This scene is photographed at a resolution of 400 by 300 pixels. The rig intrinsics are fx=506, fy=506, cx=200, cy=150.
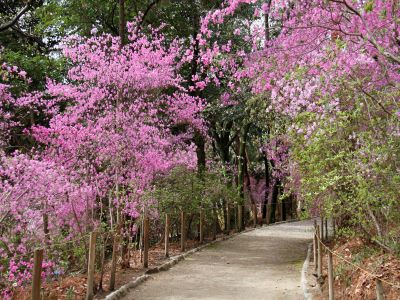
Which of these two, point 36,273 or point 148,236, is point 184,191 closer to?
point 148,236

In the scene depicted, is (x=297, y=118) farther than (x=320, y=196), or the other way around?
(x=320, y=196)

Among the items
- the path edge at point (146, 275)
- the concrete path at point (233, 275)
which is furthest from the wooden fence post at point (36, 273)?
the concrete path at point (233, 275)

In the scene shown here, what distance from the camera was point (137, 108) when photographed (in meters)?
13.9

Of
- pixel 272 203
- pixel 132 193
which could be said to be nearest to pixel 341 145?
pixel 132 193

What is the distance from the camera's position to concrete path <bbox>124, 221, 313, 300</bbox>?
31.9 ft

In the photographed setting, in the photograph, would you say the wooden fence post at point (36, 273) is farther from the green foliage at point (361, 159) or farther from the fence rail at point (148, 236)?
the green foliage at point (361, 159)

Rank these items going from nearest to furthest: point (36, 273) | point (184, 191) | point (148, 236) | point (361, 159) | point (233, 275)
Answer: point (36, 273) < point (361, 159) < point (233, 275) < point (148, 236) < point (184, 191)

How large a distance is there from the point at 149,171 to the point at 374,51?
803 centimetres

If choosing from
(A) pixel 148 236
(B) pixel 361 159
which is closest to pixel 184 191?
(A) pixel 148 236

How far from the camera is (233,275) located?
471 inches

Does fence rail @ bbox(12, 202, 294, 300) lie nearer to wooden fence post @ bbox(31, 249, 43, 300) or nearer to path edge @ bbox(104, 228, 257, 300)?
wooden fence post @ bbox(31, 249, 43, 300)

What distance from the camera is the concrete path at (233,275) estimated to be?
31.9 ft

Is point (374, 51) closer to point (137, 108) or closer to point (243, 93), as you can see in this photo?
point (137, 108)


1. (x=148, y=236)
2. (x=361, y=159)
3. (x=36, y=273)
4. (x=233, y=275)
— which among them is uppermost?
(x=361, y=159)
